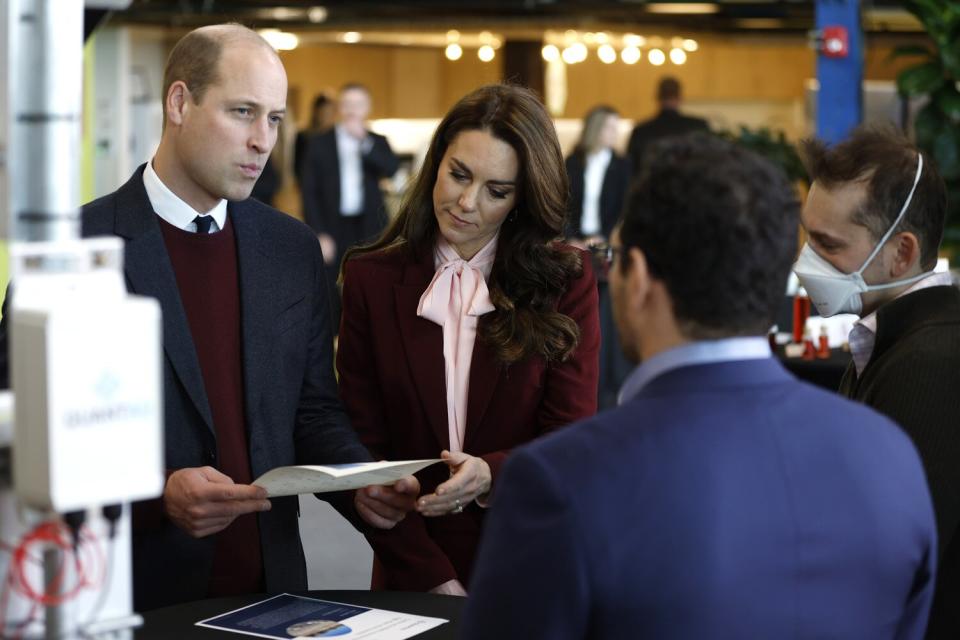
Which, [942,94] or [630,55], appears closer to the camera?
[942,94]

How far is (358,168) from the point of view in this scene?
10.2 m

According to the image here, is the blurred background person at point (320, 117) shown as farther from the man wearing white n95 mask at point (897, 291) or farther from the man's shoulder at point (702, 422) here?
the man's shoulder at point (702, 422)

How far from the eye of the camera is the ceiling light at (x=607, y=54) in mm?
16703

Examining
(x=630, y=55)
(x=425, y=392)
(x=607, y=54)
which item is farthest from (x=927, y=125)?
(x=630, y=55)

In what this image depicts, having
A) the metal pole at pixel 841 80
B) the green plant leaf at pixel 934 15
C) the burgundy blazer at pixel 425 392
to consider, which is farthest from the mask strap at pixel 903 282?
the metal pole at pixel 841 80

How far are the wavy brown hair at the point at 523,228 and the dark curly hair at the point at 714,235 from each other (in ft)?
3.86

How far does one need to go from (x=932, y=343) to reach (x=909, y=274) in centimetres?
27

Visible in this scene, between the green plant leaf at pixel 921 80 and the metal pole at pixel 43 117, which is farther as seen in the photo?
the green plant leaf at pixel 921 80

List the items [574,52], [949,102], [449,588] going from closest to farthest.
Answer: [449,588]
[949,102]
[574,52]

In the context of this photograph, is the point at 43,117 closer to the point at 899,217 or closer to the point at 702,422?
the point at 702,422

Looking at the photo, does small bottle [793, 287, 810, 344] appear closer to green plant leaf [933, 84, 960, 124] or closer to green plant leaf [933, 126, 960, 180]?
green plant leaf [933, 126, 960, 180]

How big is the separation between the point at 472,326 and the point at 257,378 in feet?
1.54

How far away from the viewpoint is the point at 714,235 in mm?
1563

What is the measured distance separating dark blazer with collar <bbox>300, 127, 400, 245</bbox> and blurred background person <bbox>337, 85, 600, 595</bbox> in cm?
729
